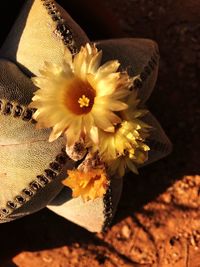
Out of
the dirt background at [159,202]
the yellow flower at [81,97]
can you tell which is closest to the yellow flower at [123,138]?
the yellow flower at [81,97]

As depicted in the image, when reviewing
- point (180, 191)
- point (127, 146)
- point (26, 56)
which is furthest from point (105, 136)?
point (180, 191)

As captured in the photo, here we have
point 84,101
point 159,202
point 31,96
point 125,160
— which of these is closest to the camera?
point 84,101

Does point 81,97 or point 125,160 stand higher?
point 81,97

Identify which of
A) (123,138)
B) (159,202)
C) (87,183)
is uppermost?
(123,138)

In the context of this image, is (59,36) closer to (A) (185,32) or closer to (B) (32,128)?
(B) (32,128)

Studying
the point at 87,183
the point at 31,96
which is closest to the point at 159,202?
the point at 31,96

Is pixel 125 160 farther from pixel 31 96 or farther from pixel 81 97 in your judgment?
pixel 31 96

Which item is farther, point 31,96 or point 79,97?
point 31,96
